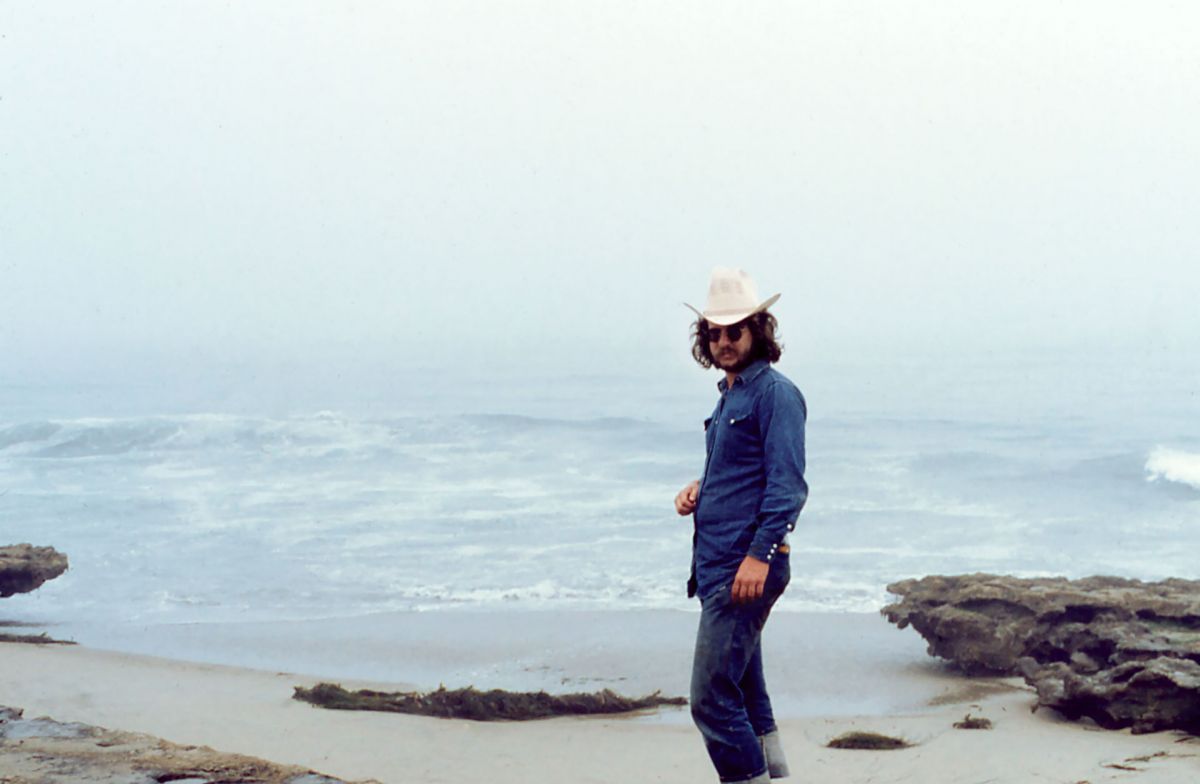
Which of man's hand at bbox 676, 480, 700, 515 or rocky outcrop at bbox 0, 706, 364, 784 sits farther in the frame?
man's hand at bbox 676, 480, 700, 515

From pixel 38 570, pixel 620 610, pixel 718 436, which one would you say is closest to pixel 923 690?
pixel 620 610

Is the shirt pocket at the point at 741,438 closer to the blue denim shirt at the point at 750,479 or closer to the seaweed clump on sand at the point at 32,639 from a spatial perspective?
the blue denim shirt at the point at 750,479

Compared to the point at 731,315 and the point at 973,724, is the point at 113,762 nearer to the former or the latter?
the point at 731,315

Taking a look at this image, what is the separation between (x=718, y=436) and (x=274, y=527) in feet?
43.0

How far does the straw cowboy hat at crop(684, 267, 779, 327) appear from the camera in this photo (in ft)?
11.9

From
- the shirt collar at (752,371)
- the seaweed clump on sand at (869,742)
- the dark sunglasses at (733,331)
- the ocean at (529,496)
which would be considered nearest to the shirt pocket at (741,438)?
the shirt collar at (752,371)

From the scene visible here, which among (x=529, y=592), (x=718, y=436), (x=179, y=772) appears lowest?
(x=529, y=592)

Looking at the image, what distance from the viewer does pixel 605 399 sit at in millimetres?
36938

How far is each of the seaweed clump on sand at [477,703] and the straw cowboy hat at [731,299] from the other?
332cm

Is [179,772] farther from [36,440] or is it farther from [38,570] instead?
[36,440]

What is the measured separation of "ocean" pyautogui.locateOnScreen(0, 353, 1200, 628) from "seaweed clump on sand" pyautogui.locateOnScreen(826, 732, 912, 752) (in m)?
4.30

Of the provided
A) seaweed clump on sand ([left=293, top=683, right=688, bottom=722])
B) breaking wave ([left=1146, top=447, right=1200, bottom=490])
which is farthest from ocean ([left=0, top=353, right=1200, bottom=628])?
seaweed clump on sand ([left=293, top=683, right=688, bottom=722])

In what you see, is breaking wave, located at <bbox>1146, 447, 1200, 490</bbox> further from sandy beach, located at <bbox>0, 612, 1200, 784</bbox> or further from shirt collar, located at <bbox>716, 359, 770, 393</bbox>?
shirt collar, located at <bbox>716, 359, 770, 393</bbox>

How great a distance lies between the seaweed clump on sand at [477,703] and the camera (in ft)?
20.4
